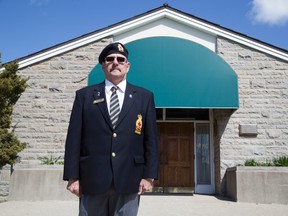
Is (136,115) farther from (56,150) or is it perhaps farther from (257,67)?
(257,67)

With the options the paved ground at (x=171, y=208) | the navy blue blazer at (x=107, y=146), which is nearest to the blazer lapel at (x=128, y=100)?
the navy blue blazer at (x=107, y=146)

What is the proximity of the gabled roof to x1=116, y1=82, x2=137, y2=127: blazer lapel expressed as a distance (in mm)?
8621

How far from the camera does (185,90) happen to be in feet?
31.3

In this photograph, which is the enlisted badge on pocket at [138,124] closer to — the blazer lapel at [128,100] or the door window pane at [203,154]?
the blazer lapel at [128,100]

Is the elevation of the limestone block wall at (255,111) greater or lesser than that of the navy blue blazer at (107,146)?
greater

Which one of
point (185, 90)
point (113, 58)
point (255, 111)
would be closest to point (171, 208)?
point (185, 90)

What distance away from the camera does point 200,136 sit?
11.8 m

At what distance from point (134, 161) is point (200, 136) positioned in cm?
928

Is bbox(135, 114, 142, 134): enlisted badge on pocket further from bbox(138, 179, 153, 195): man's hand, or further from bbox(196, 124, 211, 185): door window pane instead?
bbox(196, 124, 211, 185): door window pane

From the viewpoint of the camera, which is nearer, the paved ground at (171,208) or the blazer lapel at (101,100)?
the blazer lapel at (101,100)

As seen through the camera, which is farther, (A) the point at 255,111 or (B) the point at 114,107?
(A) the point at 255,111

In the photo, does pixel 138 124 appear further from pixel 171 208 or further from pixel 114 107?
pixel 171 208

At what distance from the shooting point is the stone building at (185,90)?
9.75 metres

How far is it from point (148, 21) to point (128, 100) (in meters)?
8.96
